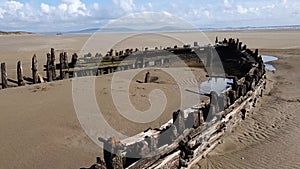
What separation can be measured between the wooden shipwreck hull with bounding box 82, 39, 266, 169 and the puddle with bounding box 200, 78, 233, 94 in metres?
3.21

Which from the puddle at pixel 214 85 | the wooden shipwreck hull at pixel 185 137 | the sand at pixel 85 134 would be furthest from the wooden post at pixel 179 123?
the puddle at pixel 214 85

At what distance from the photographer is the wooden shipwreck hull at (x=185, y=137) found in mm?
4930

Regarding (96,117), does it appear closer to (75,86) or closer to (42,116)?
(42,116)

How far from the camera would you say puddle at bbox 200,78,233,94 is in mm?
14387

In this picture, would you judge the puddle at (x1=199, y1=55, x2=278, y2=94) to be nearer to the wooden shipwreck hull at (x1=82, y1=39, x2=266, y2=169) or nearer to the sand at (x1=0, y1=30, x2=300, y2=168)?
the sand at (x1=0, y1=30, x2=300, y2=168)

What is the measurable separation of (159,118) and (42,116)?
11.9 feet

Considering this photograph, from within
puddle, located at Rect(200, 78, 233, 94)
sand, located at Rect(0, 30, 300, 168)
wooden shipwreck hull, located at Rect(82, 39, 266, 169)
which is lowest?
sand, located at Rect(0, 30, 300, 168)

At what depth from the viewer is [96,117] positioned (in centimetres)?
995

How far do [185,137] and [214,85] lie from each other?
31.5 feet

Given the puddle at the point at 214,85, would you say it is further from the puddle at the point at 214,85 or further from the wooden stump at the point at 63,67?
the wooden stump at the point at 63,67

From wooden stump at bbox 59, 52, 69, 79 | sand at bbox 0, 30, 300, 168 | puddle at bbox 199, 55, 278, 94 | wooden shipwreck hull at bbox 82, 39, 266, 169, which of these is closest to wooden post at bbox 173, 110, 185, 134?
wooden shipwreck hull at bbox 82, 39, 266, 169

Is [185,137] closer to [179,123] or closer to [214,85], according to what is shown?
[179,123]

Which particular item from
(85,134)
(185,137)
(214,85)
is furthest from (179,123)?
(214,85)

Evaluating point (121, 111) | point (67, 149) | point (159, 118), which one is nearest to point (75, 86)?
point (121, 111)
